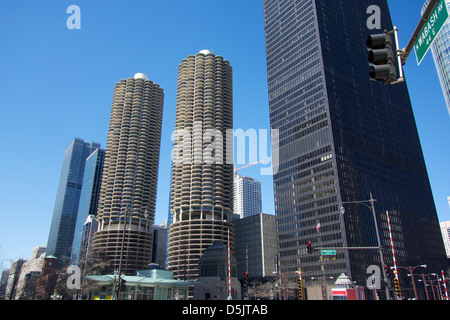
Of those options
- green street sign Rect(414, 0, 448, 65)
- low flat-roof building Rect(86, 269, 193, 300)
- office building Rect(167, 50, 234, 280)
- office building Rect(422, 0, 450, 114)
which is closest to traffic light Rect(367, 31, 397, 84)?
green street sign Rect(414, 0, 448, 65)

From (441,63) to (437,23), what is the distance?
158896mm

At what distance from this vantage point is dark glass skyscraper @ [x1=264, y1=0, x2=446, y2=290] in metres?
133

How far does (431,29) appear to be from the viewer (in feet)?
26.3

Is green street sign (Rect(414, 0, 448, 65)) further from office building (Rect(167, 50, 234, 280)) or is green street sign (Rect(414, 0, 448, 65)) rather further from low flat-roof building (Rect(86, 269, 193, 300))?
office building (Rect(167, 50, 234, 280))

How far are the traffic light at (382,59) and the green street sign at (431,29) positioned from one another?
75cm

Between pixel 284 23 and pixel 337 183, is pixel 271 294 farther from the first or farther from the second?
pixel 284 23

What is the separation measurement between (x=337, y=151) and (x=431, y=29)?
13706 cm

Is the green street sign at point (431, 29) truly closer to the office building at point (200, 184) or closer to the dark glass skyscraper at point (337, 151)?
the dark glass skyscraper at point (337, 151)

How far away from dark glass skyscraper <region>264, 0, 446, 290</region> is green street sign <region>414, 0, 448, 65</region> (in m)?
122

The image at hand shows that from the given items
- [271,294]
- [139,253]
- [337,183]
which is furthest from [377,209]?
[139,253]

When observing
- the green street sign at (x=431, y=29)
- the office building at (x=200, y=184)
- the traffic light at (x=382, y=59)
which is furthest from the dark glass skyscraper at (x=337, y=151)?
the traffic light at (x=382, y=59)

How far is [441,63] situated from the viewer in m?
139

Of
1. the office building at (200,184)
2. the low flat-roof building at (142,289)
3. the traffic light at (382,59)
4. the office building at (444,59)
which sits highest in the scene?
the office building at (444,59)

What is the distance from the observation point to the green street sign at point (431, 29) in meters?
7.54
